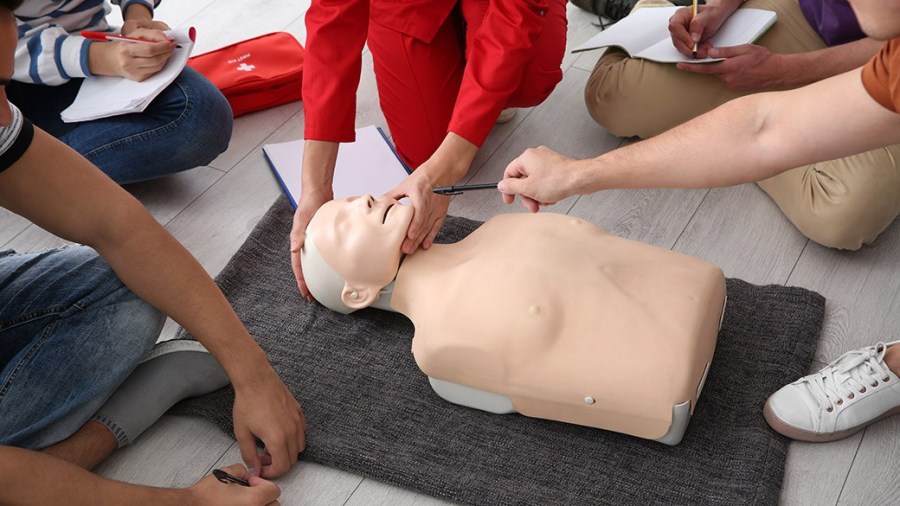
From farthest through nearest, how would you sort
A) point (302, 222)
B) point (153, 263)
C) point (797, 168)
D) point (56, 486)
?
point (797, 168)
point (302, 222)
point (153, 263)
point (56, 486)

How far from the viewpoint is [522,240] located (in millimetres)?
1811

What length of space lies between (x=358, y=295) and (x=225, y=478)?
0.47 m

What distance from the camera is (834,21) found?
7.45ft

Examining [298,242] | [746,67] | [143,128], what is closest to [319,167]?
[298,242]

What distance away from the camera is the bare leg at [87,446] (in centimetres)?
175

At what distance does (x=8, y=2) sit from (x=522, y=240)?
997 millimetres

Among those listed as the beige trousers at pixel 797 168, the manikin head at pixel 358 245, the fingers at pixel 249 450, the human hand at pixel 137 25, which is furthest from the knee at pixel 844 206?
the human hand at pixel 137 25

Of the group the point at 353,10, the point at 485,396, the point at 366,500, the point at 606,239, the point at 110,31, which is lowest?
the point at 366,500

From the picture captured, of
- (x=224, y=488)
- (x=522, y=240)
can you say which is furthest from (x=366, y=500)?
(x=522, y=240)

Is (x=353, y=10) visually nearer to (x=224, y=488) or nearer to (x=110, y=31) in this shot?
(x=110, y=31)

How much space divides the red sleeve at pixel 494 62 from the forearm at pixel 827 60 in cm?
66

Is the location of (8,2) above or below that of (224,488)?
above

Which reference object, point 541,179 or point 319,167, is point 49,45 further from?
point 541,179

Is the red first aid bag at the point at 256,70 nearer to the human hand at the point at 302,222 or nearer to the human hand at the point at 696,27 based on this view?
the human hand at the point at 302,222
